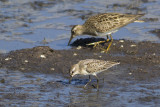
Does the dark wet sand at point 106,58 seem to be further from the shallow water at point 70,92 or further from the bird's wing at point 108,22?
the bird's wing at point 108,22

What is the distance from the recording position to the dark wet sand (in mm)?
11180

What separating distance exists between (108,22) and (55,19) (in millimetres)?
4365

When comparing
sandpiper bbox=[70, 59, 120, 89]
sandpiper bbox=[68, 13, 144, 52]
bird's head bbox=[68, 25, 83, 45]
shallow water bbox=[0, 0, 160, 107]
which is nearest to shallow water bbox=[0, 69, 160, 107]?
shallow water bbox=[0, 0, 160, 107]

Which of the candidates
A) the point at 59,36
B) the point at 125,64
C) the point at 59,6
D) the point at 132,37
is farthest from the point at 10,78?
the point at 59,6

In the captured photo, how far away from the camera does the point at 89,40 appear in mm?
14281

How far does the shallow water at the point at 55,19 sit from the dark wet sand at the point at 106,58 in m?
1.10

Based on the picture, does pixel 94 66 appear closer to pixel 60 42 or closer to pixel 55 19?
pixel 60 42

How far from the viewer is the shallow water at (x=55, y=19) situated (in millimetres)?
14952

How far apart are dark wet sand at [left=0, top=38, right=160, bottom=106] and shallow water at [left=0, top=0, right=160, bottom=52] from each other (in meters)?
1.10

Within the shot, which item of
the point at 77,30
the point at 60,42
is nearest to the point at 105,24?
the point at 77,30


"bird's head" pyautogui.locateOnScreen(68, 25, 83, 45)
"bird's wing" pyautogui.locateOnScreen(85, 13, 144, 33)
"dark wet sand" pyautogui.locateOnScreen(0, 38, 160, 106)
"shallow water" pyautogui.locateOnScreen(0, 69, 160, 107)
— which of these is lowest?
"shallow water" pyautogui.locateOnScreen(0, 69, 160, 107)

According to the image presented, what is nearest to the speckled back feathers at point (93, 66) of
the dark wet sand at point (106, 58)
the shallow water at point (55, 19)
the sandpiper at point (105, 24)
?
the dark wet sand at point (106, 58)

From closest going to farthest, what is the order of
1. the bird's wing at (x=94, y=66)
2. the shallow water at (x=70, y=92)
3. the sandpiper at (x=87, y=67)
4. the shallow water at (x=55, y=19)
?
1. the shallow water at (x=70, y=92)
2. the sandpiper at (x=87, y=67)
3. the bird's wing at (x=94, y=66)
4. the shallow water at (x=55, y=19)

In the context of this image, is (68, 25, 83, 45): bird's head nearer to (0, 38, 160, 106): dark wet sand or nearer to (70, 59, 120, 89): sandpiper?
(0, 38, 160, 106): dark wet sand
